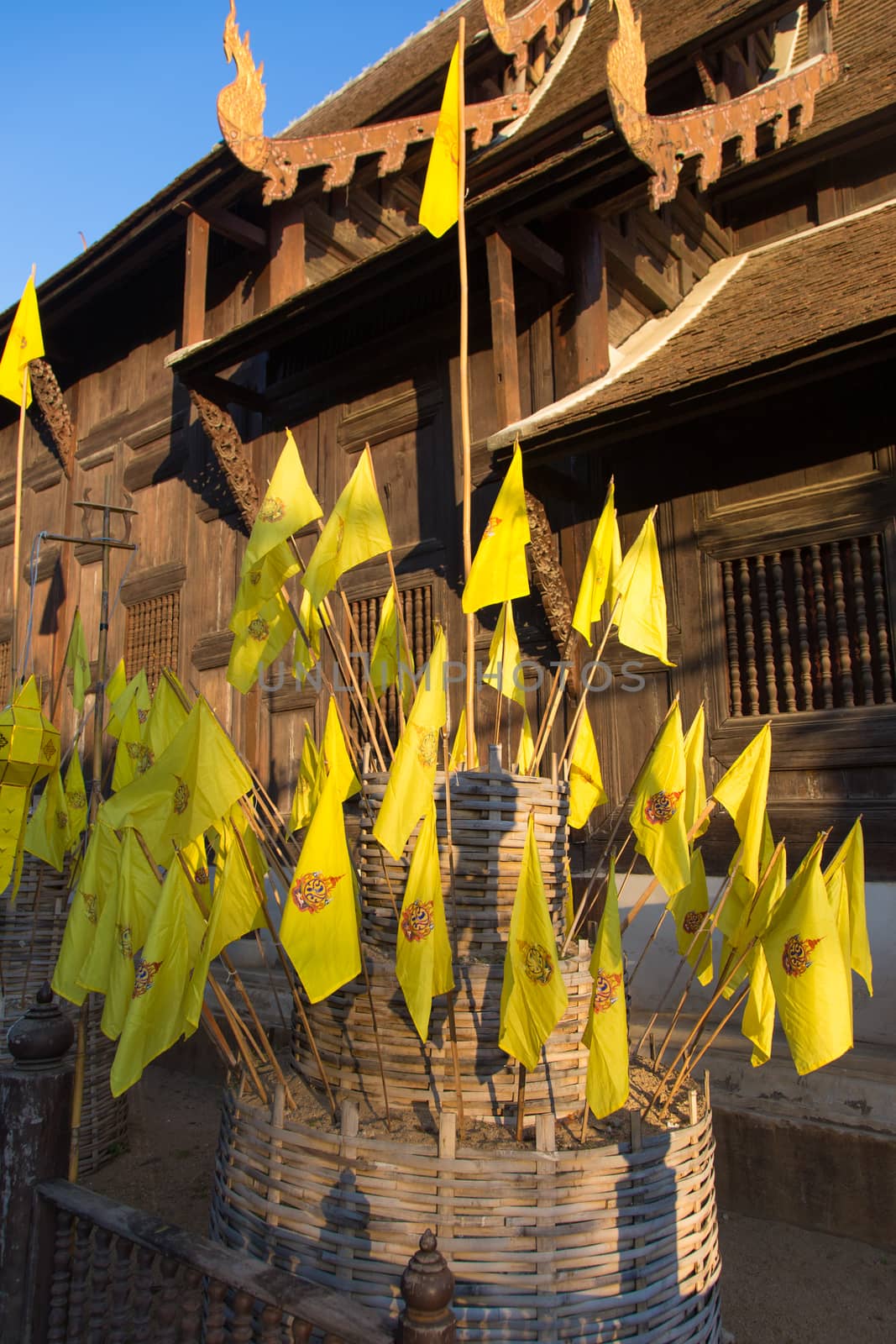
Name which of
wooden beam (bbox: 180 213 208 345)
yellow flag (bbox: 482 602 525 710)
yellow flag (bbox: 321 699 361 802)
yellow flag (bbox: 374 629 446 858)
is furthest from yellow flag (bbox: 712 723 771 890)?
wooden beam (bbox: 180 213 208 345)

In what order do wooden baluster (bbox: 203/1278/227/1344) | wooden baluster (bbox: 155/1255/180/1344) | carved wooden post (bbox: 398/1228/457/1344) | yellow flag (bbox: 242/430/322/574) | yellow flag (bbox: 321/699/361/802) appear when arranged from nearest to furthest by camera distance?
1. carved wooden post (bbox: 398/1228/457/1344)
2. wooden baluster (bbox: 203/1278/227/1344)
3. wooden baluster (bbox: 155/1255/180/1344)
4. yellow flag (bbox: 321/699/361/802)
5. yellow flag (bbox: 242/430/322/574)

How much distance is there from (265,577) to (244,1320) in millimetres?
2295

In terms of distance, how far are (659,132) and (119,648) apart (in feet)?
23.1

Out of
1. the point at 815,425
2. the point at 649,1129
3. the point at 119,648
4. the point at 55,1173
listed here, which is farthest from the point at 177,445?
the point at 649,1129

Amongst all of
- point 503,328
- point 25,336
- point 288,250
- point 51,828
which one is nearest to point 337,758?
point 51,828

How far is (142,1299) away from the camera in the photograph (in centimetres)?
259

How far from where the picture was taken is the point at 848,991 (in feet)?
9.34

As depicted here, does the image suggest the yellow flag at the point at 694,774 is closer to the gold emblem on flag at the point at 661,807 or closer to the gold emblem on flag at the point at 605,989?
the gold emblem on flag at the point at 661,807

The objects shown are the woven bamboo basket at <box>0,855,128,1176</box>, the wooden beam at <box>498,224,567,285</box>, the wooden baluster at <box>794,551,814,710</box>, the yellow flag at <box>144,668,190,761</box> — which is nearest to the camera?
the yellow flag at <box>144,668,190,761</box>

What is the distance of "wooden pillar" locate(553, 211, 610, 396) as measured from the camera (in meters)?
6.45

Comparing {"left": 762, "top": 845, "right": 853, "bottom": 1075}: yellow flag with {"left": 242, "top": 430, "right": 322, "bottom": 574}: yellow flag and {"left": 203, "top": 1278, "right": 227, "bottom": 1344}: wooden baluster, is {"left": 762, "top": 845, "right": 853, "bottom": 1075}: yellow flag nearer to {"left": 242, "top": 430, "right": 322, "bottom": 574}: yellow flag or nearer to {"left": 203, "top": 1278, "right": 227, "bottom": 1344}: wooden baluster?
{"left": 203, "top": 1278, "right": 227, "bottom": 1344}: wooden baluster

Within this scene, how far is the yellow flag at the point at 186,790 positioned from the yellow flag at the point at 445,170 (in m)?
2.53

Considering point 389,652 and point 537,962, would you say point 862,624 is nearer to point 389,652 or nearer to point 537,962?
point 389,652

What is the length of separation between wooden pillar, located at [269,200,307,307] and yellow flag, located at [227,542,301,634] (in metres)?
5.41
